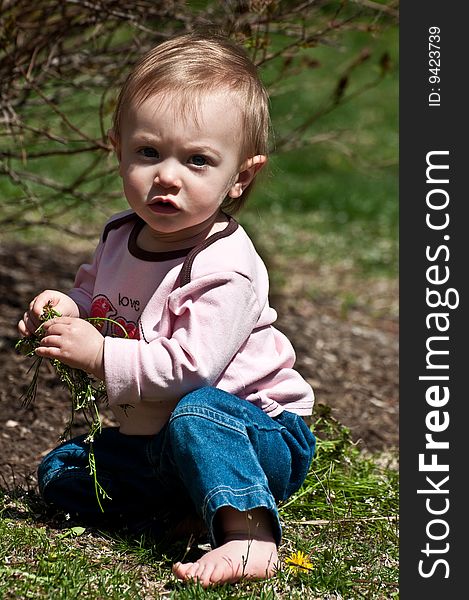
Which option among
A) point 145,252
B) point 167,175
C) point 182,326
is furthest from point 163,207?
point 182,326

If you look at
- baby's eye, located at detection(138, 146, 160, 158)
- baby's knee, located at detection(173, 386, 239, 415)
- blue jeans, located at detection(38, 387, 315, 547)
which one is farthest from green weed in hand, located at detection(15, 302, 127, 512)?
baby's eye, located at detection(138, 146, 160, 158)

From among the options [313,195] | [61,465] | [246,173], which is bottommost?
[61,465]

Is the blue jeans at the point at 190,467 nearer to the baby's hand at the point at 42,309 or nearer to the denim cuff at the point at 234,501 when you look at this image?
the denim cuff at the point at 234,501

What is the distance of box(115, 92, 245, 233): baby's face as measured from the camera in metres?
2.85

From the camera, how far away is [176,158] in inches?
113

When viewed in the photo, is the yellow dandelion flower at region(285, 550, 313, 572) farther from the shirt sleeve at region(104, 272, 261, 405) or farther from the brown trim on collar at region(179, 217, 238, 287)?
the brown trim on collar at region(179, 217, 238, 287)

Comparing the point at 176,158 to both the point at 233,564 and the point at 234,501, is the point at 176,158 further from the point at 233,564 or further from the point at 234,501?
the point at 233,564

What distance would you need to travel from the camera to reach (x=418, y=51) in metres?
3.86

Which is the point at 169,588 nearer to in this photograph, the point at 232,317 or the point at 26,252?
the point at 232,317

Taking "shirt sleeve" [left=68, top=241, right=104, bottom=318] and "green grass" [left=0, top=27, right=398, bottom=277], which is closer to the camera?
"shirt sleeve" [left=68, top=241, right=104, bottom=318]

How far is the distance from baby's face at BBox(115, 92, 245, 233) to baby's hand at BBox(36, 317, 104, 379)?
1.13ft

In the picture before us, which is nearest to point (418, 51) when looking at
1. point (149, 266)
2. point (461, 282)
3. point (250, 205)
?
point (461, 282)

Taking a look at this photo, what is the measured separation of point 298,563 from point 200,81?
4.27ft

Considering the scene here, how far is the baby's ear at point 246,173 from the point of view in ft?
9.87
